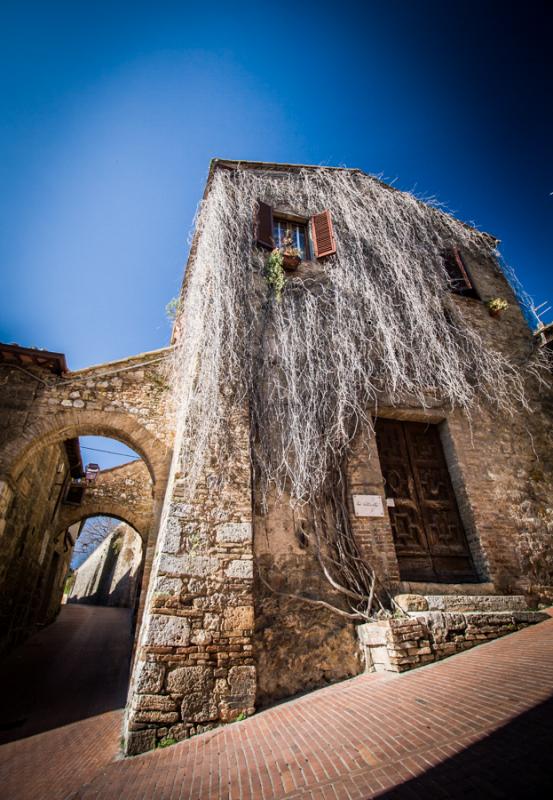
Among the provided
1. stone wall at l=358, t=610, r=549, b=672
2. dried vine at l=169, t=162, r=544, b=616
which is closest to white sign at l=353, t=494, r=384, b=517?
dried vine at l=169, t=162, r=544, b=616

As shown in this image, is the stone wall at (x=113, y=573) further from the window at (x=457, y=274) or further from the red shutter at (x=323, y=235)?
the window at (x=457, y=274)

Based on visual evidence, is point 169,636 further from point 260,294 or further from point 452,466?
point 260,294

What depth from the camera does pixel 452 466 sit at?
610 centimetres

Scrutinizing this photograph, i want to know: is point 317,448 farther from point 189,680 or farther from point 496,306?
point 496,306

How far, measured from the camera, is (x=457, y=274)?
8.56m

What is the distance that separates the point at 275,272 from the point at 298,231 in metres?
2.17

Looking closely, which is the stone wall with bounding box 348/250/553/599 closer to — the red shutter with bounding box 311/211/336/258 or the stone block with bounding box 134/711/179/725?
the stone block with bounding box 134/711/179/725

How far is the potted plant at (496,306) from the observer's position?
26.6ft

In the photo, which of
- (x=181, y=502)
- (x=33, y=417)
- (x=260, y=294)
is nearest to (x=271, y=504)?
(x=181, y=502)

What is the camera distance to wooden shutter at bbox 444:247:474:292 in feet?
27.2

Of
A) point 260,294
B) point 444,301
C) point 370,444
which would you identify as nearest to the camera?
point 370,444

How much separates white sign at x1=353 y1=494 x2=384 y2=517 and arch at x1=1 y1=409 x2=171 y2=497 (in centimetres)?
312

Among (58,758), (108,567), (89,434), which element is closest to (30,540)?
(89,434)

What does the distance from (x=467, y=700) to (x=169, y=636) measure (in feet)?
8.55
